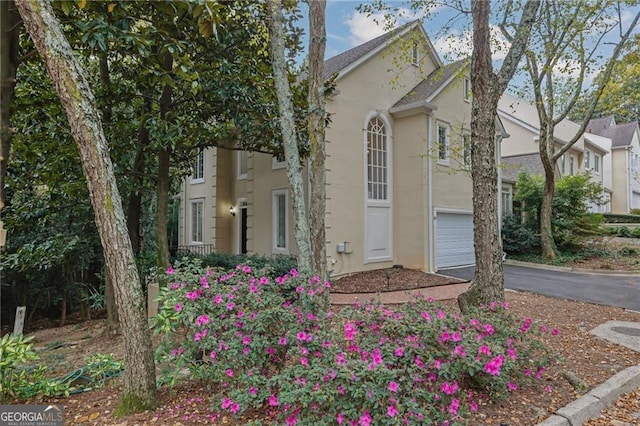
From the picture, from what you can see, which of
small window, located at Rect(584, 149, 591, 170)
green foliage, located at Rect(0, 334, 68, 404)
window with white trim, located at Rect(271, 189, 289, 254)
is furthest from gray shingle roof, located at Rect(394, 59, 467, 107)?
small window, located at Rect(584, 149, 591, 170)

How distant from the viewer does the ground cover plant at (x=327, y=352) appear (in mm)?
2637

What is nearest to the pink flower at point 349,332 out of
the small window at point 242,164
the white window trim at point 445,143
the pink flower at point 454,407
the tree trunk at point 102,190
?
the pink flower at point 454,407

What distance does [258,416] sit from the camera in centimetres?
313

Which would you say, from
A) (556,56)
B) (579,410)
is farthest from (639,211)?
(579,410)

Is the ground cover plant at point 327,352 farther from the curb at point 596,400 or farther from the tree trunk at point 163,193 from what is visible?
the tree trunk at point 163,193

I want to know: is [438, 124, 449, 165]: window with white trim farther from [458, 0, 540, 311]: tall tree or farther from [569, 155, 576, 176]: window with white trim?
[569, 155, 576, 176]: window with white trim

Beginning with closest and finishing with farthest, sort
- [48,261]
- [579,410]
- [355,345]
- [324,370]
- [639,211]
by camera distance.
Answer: [324,370], [355,345], [579,410], [48,261], [639,211]

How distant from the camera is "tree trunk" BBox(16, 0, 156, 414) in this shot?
3.08 metres

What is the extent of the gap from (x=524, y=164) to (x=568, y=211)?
6531 mm

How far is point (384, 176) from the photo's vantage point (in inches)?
499

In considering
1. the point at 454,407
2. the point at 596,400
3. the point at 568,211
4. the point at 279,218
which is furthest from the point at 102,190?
the point at 568,211

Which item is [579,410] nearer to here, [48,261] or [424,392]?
[424,392]

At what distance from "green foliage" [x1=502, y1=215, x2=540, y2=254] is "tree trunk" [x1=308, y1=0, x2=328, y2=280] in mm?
12865

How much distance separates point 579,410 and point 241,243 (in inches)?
483
